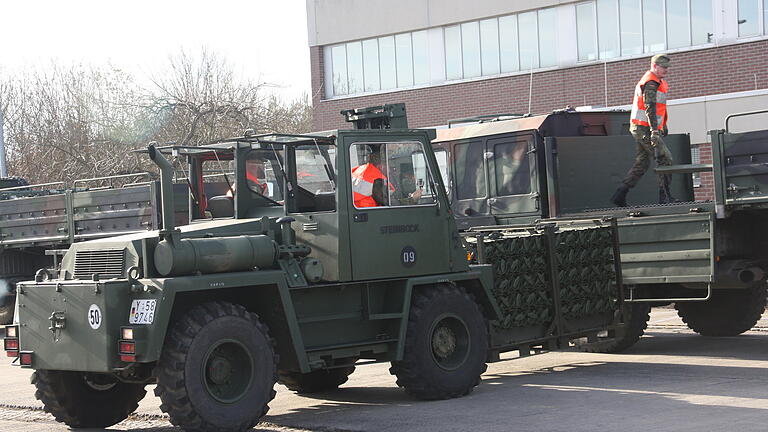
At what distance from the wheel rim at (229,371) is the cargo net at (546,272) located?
10.3ft

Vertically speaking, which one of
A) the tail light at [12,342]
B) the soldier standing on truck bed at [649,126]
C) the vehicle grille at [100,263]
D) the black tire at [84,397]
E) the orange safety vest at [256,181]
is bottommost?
the black tire at [84,397]

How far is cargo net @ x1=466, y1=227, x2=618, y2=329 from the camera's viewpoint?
1192 cm

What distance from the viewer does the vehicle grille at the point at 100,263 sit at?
30.5ft

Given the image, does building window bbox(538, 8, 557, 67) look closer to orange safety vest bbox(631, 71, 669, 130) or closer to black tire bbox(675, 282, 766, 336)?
black tire bbox(675, 282, 766, 336)

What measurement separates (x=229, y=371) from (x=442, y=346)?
2.34 metres

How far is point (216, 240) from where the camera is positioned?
937 centimetres

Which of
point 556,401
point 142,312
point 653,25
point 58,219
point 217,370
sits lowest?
point 556,401

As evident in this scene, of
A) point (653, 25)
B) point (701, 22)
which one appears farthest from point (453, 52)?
point (701, 22)

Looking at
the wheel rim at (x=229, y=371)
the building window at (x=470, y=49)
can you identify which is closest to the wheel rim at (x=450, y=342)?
the wheel rim at (x=229, y=371)

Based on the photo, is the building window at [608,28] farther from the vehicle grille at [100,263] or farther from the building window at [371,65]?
the vehicle grille at [100,263]

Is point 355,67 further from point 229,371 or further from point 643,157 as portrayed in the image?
point 229,371

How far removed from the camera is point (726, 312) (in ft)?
48.8

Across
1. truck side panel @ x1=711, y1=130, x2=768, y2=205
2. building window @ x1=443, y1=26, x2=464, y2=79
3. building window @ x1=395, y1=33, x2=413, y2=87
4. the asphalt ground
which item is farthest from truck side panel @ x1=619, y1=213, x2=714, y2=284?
building window @ x1=395, y1=33, x2=413, y2=87

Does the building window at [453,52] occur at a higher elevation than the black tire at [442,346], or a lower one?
higher
